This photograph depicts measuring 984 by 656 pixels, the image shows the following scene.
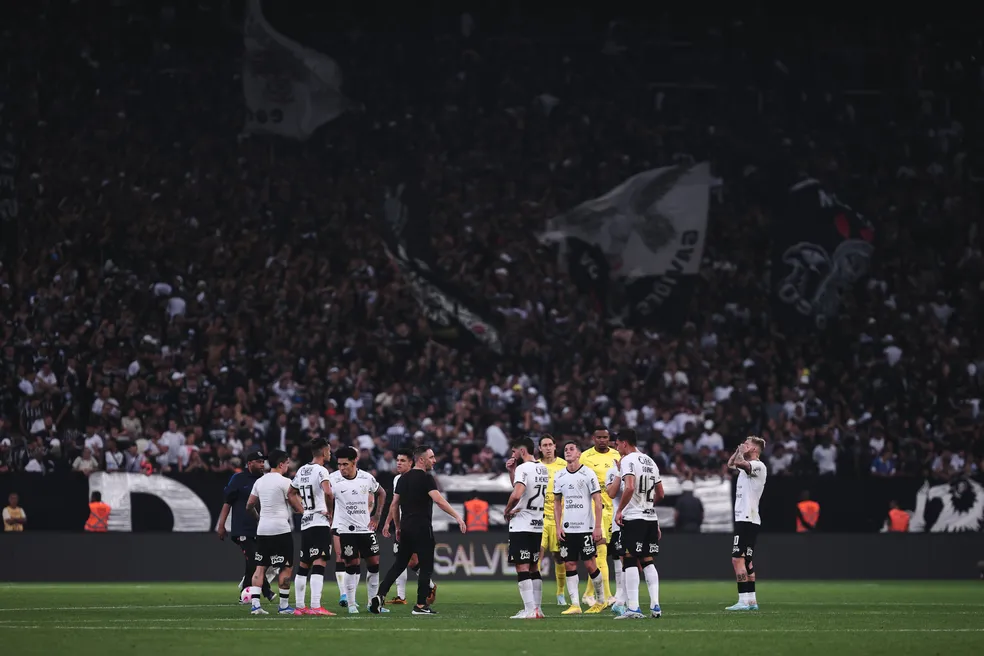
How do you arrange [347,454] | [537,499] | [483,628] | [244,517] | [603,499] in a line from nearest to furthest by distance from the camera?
1. [483,628]
2. [537,499]
3. [347,454]
4. [603,499]
5. [244,517]

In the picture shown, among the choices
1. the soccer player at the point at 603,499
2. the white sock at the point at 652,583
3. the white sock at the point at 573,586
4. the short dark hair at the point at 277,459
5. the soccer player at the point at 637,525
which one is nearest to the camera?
the white sock at the point at 652,583

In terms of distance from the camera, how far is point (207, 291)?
131ft

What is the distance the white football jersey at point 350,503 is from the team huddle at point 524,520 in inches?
0.5

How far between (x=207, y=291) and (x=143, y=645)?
2500 centimetres

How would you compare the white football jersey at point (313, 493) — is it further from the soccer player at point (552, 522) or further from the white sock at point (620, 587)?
the white sock at point (620, 587)

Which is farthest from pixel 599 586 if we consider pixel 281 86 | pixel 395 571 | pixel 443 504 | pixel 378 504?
pixel 281 86

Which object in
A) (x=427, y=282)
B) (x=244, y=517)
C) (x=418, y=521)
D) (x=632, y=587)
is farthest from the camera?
(x=427, y=282)

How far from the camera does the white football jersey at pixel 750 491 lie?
2206 centimetres

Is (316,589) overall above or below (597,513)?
below

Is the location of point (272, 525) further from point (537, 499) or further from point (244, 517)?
point (537, 499)

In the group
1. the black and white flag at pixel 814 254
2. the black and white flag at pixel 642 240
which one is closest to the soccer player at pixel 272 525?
the black and white flag at pixel 642 240

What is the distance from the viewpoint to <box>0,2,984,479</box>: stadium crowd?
117 feet

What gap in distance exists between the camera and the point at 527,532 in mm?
19953

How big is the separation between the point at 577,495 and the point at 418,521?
2.16 m
